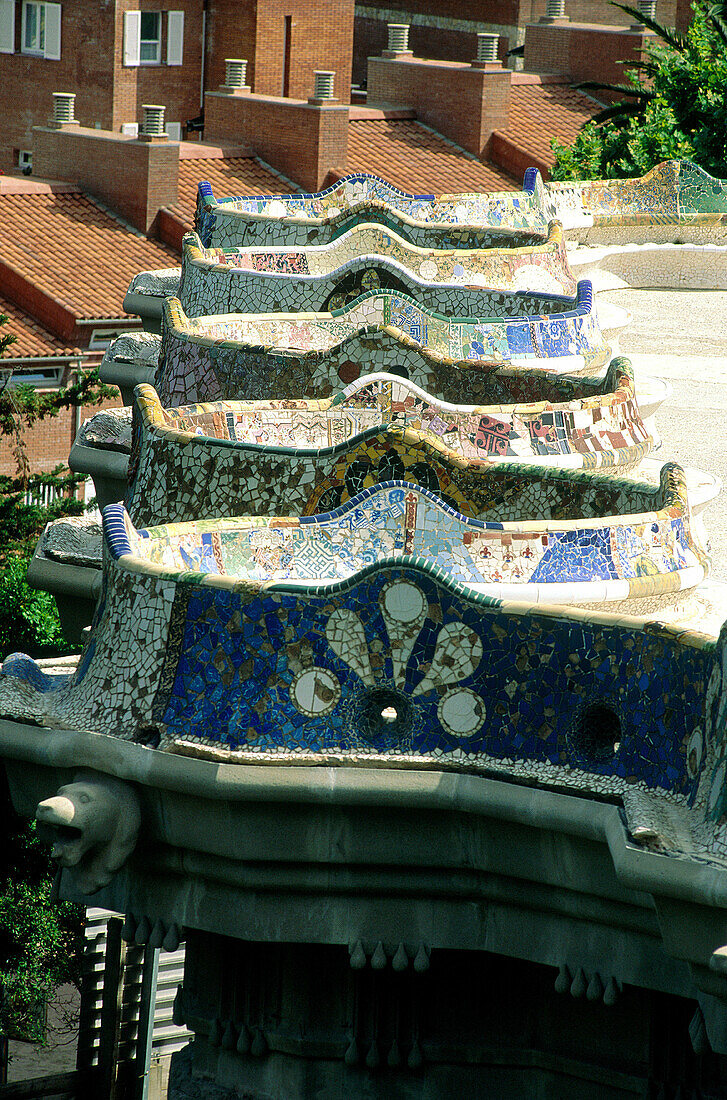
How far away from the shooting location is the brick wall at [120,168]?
46.9 metres

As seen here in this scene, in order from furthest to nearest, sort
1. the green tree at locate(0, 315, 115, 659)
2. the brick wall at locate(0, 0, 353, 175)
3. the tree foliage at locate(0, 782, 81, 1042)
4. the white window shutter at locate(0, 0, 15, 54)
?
the white window shutter at locate(0, 0, 15, 54)
the brick wall at locate(0, 0, 353, 175)
the green tree at locate(0, 315, 115, 659)
the tree foliage at locate(0, 782, 81, 1042)

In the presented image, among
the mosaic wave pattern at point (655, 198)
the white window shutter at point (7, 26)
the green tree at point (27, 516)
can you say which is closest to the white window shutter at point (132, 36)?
the white window shutter at point (7, 26)

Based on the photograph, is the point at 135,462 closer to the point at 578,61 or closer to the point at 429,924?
the point at 429,924

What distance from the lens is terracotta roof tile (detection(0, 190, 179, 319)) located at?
1691 inches

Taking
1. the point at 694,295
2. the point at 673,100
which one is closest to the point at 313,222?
the point at 694,295

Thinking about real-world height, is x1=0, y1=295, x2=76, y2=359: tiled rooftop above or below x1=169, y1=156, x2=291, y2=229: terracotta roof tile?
below

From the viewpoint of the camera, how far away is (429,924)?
799cm

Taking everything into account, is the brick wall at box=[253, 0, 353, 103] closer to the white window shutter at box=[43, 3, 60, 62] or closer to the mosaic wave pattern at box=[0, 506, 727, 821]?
the white window shutter at box=[43, 3, 60, 62]

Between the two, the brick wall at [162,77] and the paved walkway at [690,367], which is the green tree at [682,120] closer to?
the paved walkway at [690,367]

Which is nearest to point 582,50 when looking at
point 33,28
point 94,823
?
point 33,28

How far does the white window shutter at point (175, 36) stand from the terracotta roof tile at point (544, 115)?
967cm

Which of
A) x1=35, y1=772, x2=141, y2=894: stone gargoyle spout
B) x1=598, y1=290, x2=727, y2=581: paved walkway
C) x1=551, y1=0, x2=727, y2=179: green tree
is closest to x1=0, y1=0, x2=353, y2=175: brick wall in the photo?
x1=551, y1=0, x2=727, y2=179: green tree

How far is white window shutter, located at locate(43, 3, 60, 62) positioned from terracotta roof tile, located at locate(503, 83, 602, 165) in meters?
12.8

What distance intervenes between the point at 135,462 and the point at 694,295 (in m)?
13.8
